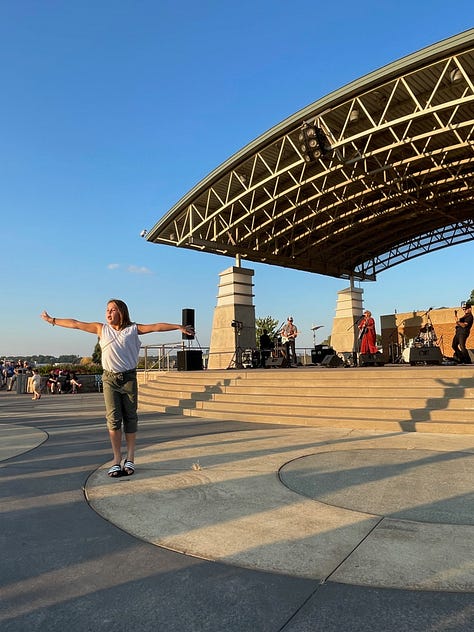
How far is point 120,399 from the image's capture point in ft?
15.9

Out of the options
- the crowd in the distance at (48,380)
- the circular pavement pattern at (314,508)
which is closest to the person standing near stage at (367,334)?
the circular pavement pattern at (314,508)

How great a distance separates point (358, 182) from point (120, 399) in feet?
67.2

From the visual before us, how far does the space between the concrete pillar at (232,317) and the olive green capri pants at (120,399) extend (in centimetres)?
1823

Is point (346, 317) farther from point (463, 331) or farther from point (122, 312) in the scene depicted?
point (122, 312)

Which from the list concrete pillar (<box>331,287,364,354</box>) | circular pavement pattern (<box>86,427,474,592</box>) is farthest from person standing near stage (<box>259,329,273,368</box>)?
circular pavement pattern (<box>86,427,474,592</box>)

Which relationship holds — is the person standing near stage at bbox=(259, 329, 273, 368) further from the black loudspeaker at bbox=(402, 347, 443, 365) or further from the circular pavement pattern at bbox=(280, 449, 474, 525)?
the circular pavement pattern at bbox=(280, 449, 474, 525)

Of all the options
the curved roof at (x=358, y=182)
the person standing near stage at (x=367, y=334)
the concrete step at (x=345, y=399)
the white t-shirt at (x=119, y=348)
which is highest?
the curved roof at (x=358, y=182)

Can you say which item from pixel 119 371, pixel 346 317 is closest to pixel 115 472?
pixel 119 371

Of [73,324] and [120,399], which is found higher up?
[73,324]

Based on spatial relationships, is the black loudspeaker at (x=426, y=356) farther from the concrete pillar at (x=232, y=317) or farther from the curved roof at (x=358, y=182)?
the concrete pillar at (x=232, y=317)

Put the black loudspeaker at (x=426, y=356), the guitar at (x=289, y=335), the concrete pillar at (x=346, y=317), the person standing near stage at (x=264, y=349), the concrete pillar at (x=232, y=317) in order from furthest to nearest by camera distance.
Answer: the concrete pillar at (x=346, y=317) → the concrete pillar at (x=232, y=317) → the person standing near stage at (x=264, y=349) → the guitar at (x=289, y=335) → the black loudspeaker at (x=426, y=356)

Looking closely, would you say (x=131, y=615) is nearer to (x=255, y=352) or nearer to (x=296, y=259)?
(x=255, y=352)

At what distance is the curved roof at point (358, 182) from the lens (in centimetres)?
1573

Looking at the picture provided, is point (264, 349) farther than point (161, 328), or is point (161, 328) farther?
point (264, 349)
